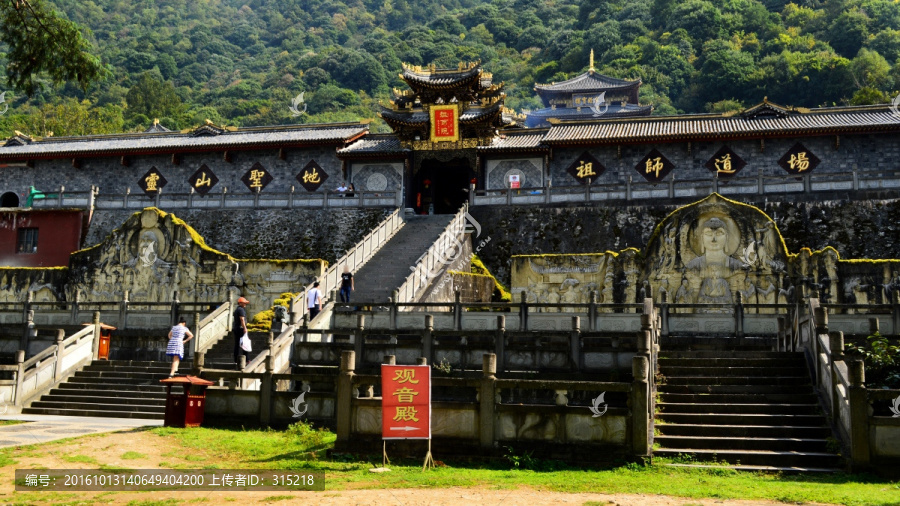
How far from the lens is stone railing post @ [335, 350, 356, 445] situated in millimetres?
10859

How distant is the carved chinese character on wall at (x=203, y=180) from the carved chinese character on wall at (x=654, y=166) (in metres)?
18.0

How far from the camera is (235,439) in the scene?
11812mm

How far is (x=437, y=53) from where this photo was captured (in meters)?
89.9

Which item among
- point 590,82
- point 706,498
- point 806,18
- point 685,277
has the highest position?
point 806,18

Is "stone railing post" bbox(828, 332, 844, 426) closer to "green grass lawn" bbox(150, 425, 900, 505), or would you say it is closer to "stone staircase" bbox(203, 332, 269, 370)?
"green grass lawn" bbox(150, 425, 900, 505)

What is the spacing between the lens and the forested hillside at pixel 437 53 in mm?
66688

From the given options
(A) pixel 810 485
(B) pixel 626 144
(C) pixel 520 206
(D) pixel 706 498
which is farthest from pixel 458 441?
(B) pixel 626 144

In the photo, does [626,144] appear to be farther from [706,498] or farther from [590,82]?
[590,82]

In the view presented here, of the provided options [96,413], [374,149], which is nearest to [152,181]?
[374,149]

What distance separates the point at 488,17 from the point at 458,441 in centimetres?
9545

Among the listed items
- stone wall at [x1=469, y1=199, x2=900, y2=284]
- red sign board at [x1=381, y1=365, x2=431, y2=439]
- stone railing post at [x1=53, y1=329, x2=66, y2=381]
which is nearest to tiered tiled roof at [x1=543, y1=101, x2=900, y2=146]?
stone wall at [x1=469, y1=199, x2=900, y2=284]

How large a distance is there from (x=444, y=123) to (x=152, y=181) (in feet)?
44.0

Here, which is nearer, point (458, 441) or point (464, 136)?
point (458, 441)

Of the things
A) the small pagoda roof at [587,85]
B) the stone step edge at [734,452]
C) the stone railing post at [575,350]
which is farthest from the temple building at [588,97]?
the stone step edge at [734,452]
